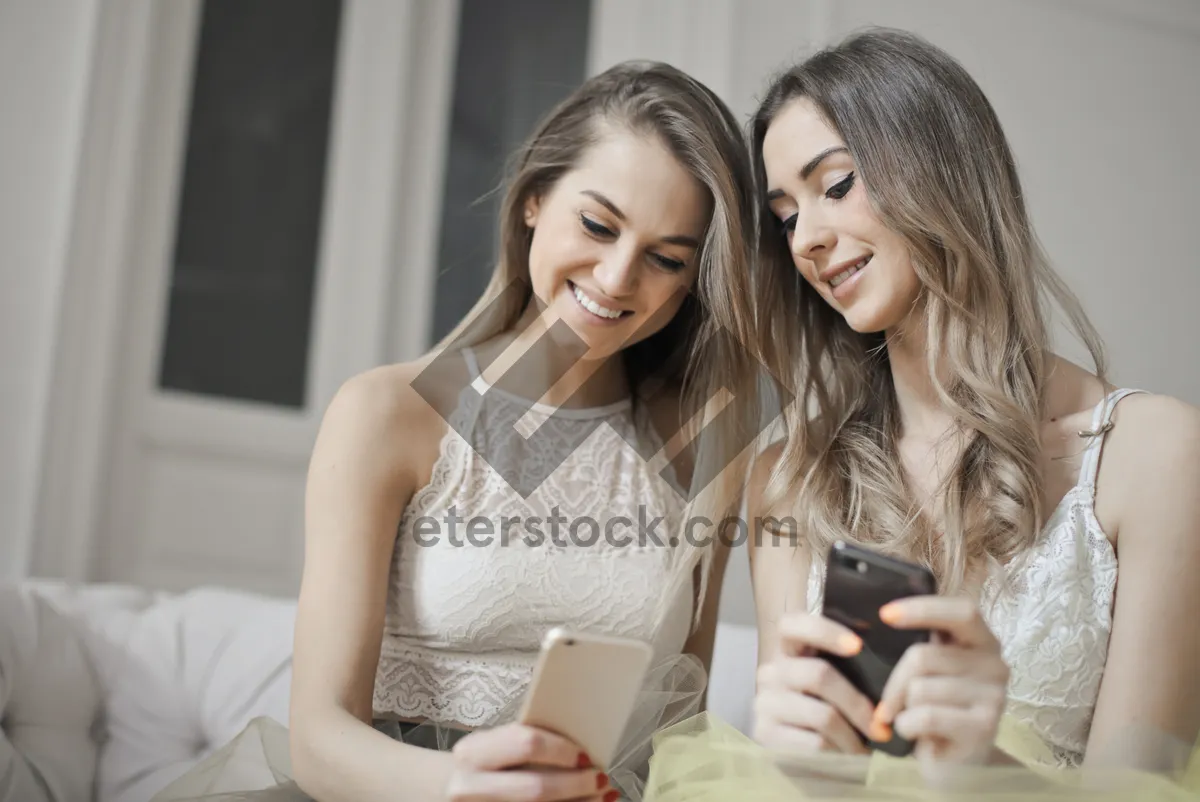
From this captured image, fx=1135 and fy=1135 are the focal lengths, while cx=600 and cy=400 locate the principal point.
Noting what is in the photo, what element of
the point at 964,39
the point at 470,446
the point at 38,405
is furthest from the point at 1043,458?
the point at 38,405

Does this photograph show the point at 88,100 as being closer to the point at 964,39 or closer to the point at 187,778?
the point at 187,778

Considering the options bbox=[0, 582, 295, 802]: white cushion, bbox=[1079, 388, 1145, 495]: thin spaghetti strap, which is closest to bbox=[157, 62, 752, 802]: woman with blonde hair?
bbox=[0, 582, 295, 802]: white cushion

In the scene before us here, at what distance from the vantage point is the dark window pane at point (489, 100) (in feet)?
10.0

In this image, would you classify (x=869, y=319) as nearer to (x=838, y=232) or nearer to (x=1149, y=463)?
(x=838, y=232)

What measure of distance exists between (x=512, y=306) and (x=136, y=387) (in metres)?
1.40

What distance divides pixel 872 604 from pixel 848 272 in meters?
0.68

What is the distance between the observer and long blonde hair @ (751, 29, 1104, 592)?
140cm

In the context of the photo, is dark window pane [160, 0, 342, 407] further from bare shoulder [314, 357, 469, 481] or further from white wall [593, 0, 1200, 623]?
bare shoulder [314, 357, 469, 481]

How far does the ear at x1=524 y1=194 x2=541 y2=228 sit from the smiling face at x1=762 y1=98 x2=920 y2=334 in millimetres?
352

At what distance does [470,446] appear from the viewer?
1.51m

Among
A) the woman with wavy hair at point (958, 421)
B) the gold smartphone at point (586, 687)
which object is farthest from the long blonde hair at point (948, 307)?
the gold smartphone at point (586, 687)

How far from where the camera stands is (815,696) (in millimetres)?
944

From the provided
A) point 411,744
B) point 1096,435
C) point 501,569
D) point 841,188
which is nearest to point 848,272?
point 841,188

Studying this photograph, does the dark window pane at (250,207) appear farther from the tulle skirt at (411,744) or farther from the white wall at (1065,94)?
the tulle skirt at (411,744)
